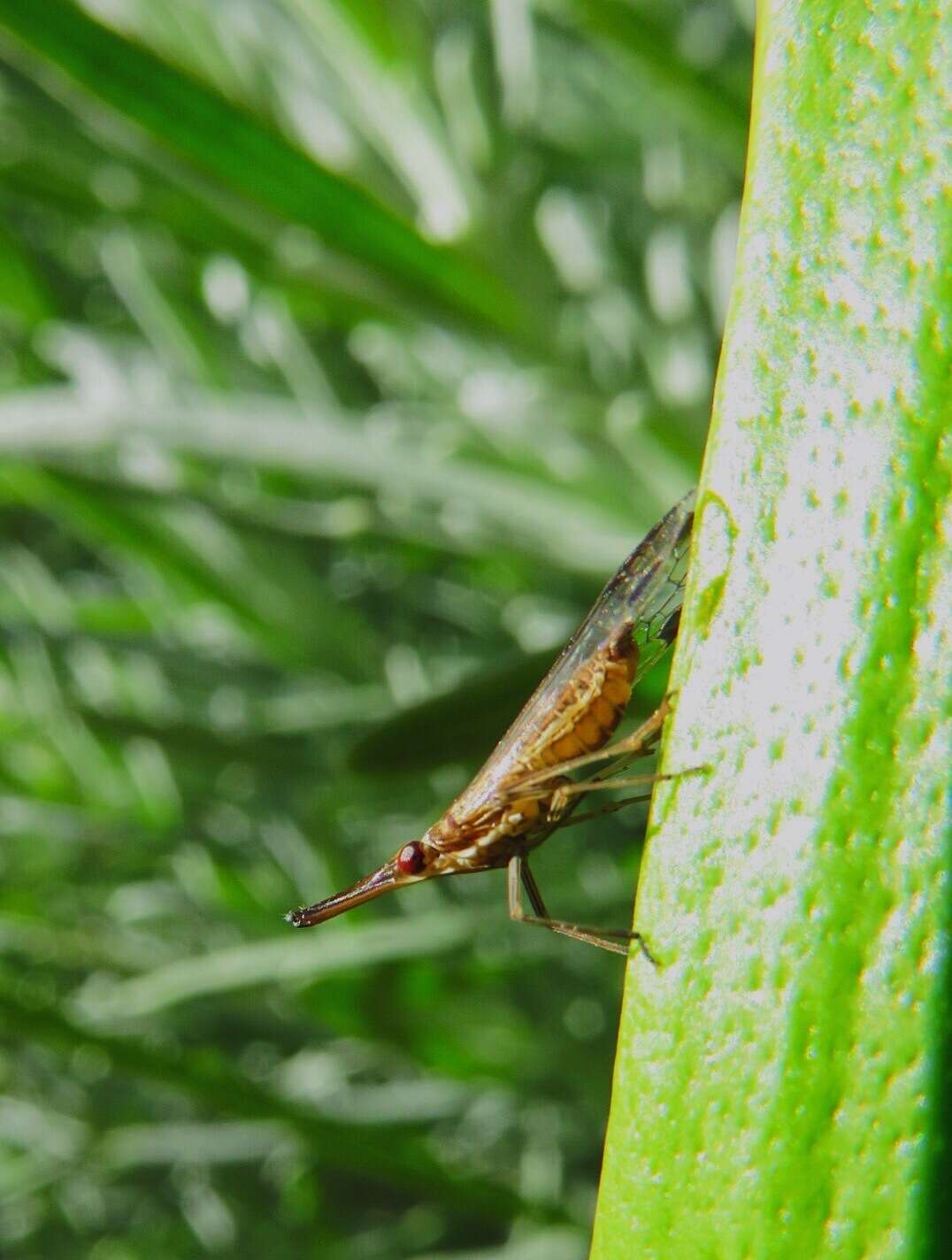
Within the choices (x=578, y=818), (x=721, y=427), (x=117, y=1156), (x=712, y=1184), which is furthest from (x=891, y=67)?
(x=117, y=1156)

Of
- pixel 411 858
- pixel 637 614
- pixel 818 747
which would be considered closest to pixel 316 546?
pixel 411 858

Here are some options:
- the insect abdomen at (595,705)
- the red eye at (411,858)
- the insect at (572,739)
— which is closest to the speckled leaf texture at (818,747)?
the insect at (572,739)

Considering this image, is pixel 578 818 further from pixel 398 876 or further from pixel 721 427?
pixel 721 427

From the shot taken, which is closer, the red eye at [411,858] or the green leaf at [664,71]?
the red eye at [411,858]

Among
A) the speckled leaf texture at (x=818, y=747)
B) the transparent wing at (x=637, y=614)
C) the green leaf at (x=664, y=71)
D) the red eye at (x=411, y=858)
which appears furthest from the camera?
the green leaf at (x=664, y=71)

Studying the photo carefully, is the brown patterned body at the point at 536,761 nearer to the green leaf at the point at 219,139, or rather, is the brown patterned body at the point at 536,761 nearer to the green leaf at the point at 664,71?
the green leaf at the point at 219,139

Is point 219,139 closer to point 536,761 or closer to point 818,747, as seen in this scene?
point 536,761
